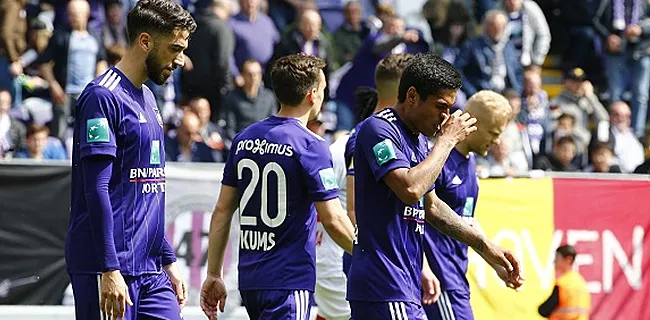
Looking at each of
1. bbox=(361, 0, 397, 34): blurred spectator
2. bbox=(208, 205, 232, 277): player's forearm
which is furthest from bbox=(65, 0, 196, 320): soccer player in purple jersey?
bbox=(361, 0, 397, 34): blurred spectator

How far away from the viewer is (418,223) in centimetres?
618

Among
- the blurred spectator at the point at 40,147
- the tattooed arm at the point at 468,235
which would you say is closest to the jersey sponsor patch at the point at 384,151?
the tattooed arm at the point at 468,235

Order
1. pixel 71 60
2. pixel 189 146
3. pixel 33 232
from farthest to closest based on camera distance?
pixel 71 60 → pixel 189 146 → pixel 33 232

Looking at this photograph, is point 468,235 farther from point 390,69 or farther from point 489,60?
point 489,60

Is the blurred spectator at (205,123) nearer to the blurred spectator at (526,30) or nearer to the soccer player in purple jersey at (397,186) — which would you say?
the blurred spectator at (526,30)

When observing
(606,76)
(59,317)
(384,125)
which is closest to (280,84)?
(384,125)

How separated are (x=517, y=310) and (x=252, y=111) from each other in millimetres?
4647

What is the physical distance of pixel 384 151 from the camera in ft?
19.6

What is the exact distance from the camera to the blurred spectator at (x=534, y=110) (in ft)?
51.1

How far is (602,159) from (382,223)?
27.6 ft

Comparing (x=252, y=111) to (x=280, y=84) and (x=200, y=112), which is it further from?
(x=280, y=84)

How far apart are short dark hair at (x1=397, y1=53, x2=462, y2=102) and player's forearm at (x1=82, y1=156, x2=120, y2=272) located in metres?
1.54

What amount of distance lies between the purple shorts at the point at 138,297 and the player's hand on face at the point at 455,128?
159cm

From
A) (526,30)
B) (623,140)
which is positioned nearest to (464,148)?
(623,140)
